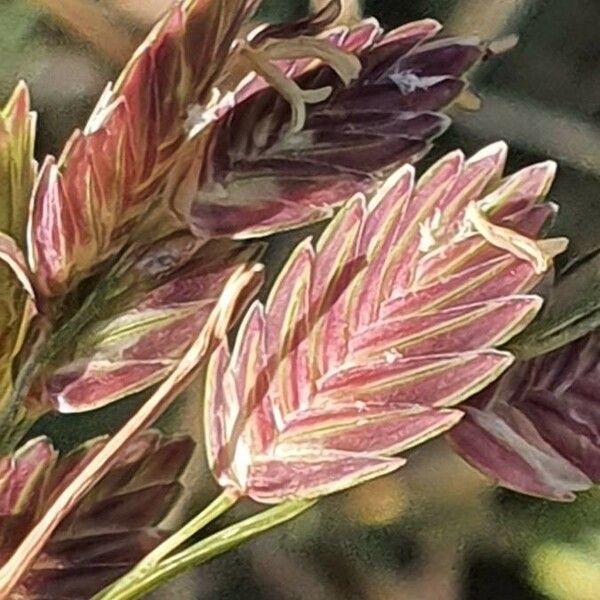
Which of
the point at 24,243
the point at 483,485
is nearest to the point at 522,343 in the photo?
the point at 483,485

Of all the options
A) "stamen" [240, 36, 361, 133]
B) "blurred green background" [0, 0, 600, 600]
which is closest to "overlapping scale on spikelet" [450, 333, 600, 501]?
"blurred green background" [0, 0, 600, 600]

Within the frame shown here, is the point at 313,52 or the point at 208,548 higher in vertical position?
the point at 313,52

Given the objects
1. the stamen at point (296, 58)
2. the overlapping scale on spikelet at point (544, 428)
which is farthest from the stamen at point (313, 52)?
the overlapping scale on spikelet at point (544, 428)

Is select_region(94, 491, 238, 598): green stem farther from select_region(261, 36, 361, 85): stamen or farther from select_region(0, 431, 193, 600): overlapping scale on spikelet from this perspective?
select_region(261, 36, 361, 85): stamen

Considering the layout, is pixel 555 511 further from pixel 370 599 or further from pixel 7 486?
pixel 7 486

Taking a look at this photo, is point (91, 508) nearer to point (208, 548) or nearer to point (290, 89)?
point (208, 548)

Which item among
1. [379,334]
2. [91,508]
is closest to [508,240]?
[379,334]
